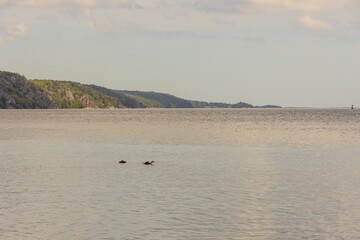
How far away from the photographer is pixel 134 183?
57.0 metres

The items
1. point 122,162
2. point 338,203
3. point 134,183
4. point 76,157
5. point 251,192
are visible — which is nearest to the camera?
point 338,203

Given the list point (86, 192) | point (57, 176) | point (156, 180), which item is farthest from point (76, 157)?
point (86, 192)

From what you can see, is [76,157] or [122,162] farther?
[76,157]

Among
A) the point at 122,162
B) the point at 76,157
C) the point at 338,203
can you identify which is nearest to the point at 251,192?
the point at 338,203

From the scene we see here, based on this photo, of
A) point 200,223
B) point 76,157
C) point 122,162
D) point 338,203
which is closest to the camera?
point 200,223

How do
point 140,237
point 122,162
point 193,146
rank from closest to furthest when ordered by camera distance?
1. point 140,237
2. point 122,162
3. point 193,146

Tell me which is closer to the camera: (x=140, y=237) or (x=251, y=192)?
(x=140, y=237)

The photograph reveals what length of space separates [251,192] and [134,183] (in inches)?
462

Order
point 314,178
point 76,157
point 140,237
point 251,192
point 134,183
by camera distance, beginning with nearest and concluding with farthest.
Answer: point 140,237, point 251,192, point 134,183, point 314,178, point 76,157

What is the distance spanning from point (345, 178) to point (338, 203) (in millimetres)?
15862

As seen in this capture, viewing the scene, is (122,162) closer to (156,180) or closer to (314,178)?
(156,180)

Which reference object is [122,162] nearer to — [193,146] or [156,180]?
[156,180]

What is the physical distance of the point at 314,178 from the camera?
60688 mm

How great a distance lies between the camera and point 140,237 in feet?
114
